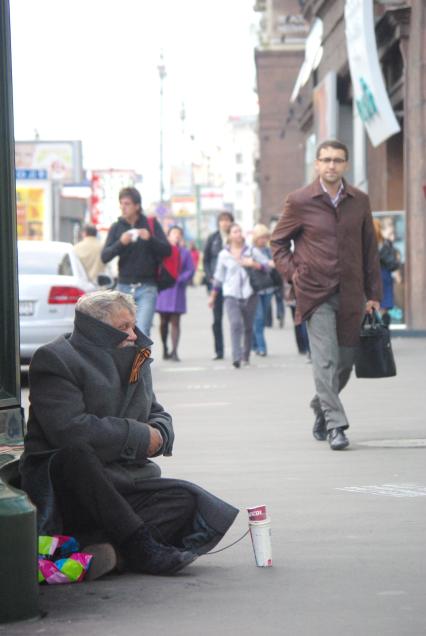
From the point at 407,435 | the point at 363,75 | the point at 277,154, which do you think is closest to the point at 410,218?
the point at 363,75

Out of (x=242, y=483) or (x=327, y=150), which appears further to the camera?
(x=327, y=150)

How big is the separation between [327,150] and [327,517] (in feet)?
11.3

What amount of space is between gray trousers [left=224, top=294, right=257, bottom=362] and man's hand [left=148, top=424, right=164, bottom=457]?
12.5 meters

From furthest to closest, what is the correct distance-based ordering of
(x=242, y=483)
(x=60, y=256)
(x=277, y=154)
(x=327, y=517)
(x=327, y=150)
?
(x=277, y=154) → (x=60, y=256) → (x=327, y=150) → (x=242, y=483) → (x=327, y=517)

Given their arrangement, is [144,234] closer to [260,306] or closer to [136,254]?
[136,254]

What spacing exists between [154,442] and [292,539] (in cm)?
106

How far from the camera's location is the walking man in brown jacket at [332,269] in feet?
33.8

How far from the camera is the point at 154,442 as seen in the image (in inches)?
248

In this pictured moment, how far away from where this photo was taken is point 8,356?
6.09m

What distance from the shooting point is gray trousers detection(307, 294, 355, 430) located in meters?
10.3

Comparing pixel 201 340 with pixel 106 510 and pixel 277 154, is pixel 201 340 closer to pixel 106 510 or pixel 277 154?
pixel 106 510

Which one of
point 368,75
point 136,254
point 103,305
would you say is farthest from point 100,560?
point 368,75

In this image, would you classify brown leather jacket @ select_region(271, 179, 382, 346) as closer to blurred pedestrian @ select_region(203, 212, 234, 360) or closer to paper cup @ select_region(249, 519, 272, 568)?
paper cup @ select_region(249, 519, 272, 568)

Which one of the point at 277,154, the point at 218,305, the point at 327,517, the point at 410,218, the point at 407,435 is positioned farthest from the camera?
the point at 277,154
